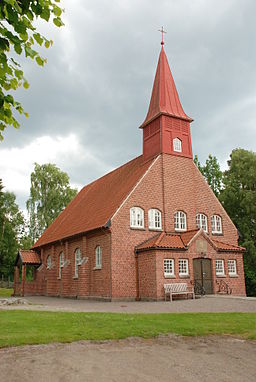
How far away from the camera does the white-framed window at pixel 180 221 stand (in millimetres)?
24391

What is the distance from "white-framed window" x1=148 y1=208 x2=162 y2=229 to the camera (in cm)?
2338

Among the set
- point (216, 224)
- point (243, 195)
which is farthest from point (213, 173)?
point (216, 224)

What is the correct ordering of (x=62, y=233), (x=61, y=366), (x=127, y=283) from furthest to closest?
1. (x=62, y=233)
2. (x=127, y=283)
3. (x=61, y=366)

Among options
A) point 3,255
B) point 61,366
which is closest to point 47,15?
point 61,366

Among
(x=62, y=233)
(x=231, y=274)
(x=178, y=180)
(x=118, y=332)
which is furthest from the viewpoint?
(x=62, y=233)

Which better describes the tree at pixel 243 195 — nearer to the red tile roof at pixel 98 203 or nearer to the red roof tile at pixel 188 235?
the red roof tile at pixel 188 235

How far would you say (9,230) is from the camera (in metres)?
52.6

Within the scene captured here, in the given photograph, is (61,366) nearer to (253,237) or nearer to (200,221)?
(200,221)

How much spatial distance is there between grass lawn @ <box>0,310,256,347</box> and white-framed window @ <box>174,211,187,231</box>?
12.5 m

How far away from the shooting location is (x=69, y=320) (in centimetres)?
1091

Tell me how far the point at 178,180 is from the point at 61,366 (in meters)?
20.1

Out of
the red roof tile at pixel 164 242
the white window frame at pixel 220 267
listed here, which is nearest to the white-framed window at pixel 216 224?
the white window frame at pixel 220 267

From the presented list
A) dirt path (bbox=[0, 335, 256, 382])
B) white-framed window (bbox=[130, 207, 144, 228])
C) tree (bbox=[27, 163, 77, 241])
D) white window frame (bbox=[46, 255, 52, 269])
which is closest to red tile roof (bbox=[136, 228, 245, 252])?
white-framed window (bbox=[130, 207, 144, 228])

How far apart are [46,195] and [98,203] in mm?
22507
